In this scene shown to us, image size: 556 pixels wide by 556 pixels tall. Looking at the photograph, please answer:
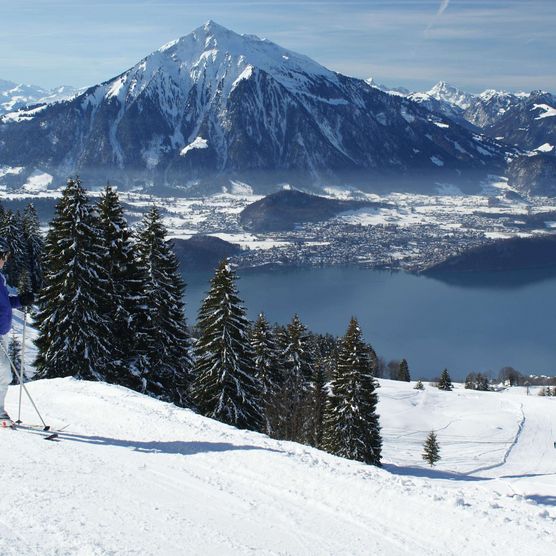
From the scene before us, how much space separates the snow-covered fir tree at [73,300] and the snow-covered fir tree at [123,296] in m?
0.98

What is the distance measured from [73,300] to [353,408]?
1438 centimetres

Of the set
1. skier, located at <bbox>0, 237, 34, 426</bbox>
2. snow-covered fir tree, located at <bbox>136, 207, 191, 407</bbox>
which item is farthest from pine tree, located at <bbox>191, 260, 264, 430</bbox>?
skier, located at <bbox>0, 237, 34, 426</bbox>

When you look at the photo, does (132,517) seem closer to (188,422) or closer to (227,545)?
(227,545)

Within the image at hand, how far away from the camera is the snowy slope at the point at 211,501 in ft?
18.5

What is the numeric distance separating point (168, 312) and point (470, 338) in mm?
108139

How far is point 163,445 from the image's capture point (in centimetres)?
909

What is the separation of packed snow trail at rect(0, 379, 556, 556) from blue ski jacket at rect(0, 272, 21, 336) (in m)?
1.61

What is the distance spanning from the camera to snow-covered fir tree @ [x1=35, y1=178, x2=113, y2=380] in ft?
66.6

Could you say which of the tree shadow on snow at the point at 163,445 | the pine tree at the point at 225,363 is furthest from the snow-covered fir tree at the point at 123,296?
the tree shadow on snow at the point at 163,445

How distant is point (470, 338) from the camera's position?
400 ft

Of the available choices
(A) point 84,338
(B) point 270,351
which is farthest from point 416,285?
(A) point 84,338

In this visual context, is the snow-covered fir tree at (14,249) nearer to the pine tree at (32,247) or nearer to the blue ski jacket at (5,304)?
the pine tree at (32,247)

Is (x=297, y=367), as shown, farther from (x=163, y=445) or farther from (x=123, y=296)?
(x=163, y=445)

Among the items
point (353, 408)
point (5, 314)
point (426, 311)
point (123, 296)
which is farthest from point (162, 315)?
point (426, 311)
